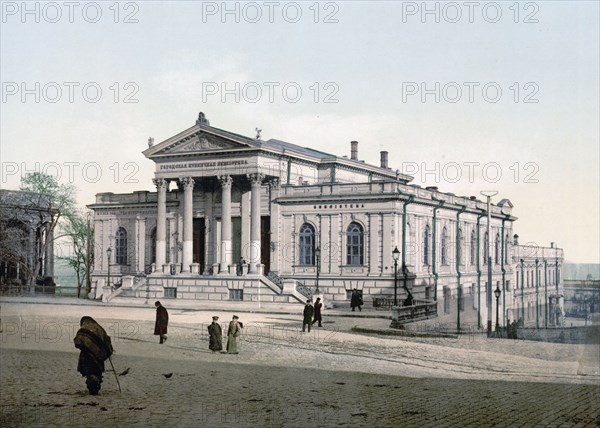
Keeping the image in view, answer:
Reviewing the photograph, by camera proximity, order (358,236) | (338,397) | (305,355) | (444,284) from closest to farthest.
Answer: (338,397), (305,355), (444,284), (358,236)

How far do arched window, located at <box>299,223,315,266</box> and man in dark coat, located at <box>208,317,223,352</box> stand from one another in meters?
8.24

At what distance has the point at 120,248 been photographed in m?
16.8

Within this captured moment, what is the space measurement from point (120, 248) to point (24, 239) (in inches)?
77.9

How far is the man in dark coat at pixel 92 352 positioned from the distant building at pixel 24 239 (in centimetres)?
337

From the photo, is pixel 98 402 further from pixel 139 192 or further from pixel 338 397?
pixel 139 192

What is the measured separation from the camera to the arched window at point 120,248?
16703 millimetres

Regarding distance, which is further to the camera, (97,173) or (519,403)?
(97,173)

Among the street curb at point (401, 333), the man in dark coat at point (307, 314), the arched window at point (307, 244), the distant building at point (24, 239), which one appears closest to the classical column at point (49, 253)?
the distant building at point (24, 239)

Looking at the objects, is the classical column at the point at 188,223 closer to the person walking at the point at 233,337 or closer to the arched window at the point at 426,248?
the person walking at the point at 233,337

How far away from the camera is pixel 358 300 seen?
1856cm

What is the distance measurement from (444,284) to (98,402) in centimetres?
842

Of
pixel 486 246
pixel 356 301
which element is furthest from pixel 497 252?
pixel 356 301

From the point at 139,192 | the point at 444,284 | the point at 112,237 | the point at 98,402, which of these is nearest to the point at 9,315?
the point at 112,237

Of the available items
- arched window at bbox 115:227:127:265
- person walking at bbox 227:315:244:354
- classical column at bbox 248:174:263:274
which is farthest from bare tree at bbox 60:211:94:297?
classical column at bbox 248:174:263:274
